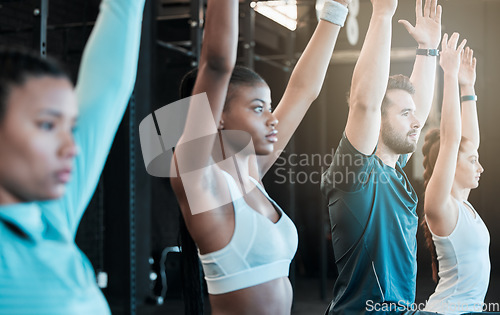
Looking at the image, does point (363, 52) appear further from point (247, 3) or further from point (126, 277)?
point (247, 3)

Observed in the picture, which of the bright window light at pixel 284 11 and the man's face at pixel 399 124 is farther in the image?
the bright window light at pixel 284 11

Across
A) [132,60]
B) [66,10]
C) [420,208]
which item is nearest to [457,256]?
[420,208]

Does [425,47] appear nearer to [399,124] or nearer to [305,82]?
[399,124]

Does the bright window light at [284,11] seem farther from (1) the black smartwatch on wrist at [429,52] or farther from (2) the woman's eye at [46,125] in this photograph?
(2) the woman's eye at [46,125]

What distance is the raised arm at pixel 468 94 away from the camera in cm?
217

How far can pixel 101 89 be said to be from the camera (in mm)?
951

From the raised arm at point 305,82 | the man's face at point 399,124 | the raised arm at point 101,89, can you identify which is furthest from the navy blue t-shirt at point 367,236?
the raised arm at point 101,89

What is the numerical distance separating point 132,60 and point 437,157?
145cm

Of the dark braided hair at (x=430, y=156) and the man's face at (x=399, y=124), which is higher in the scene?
the man's face at (x=399, y=124)

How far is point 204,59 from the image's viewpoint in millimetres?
1268

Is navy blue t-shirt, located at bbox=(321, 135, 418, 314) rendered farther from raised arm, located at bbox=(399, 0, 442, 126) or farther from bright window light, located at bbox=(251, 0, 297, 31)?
bright window light, located at bbox=(251, 0, 297, 31)

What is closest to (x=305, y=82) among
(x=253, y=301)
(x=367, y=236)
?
(x=367, y=236)

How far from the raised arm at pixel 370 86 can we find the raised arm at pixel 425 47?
9.3 inches

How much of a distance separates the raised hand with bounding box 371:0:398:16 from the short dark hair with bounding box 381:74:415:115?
23 cm
